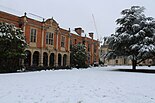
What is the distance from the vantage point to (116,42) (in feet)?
96.9

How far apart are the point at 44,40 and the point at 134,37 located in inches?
578

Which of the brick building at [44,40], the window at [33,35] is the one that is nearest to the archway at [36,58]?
the brick building at [44,40]

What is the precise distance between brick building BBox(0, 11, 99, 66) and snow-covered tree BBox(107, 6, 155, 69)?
395 inches

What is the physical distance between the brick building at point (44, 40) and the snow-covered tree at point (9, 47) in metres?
5.20

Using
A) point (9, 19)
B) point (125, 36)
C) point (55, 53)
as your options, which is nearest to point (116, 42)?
point (125, 36)

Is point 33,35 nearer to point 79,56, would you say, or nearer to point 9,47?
point 9,47

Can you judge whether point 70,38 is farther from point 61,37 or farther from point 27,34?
point 27,34

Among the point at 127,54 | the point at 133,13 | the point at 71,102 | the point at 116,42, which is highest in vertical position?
the point at 133,13

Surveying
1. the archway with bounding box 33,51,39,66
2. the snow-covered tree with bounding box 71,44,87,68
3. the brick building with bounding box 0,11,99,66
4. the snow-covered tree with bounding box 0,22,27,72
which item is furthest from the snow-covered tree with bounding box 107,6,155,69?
the snow-covered tree with bounding box 0,22,27,72

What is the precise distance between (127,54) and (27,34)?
15.8 meters

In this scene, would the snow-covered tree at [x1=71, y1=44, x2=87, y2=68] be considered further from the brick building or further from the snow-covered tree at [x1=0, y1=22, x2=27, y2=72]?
the snow-covered tree at [x1=0, y1=22, x2=27, y2=72]

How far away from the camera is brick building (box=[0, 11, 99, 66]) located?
2819 centimetres

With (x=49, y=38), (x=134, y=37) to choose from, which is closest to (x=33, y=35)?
(x=49, y=38)

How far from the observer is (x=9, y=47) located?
2111cm
